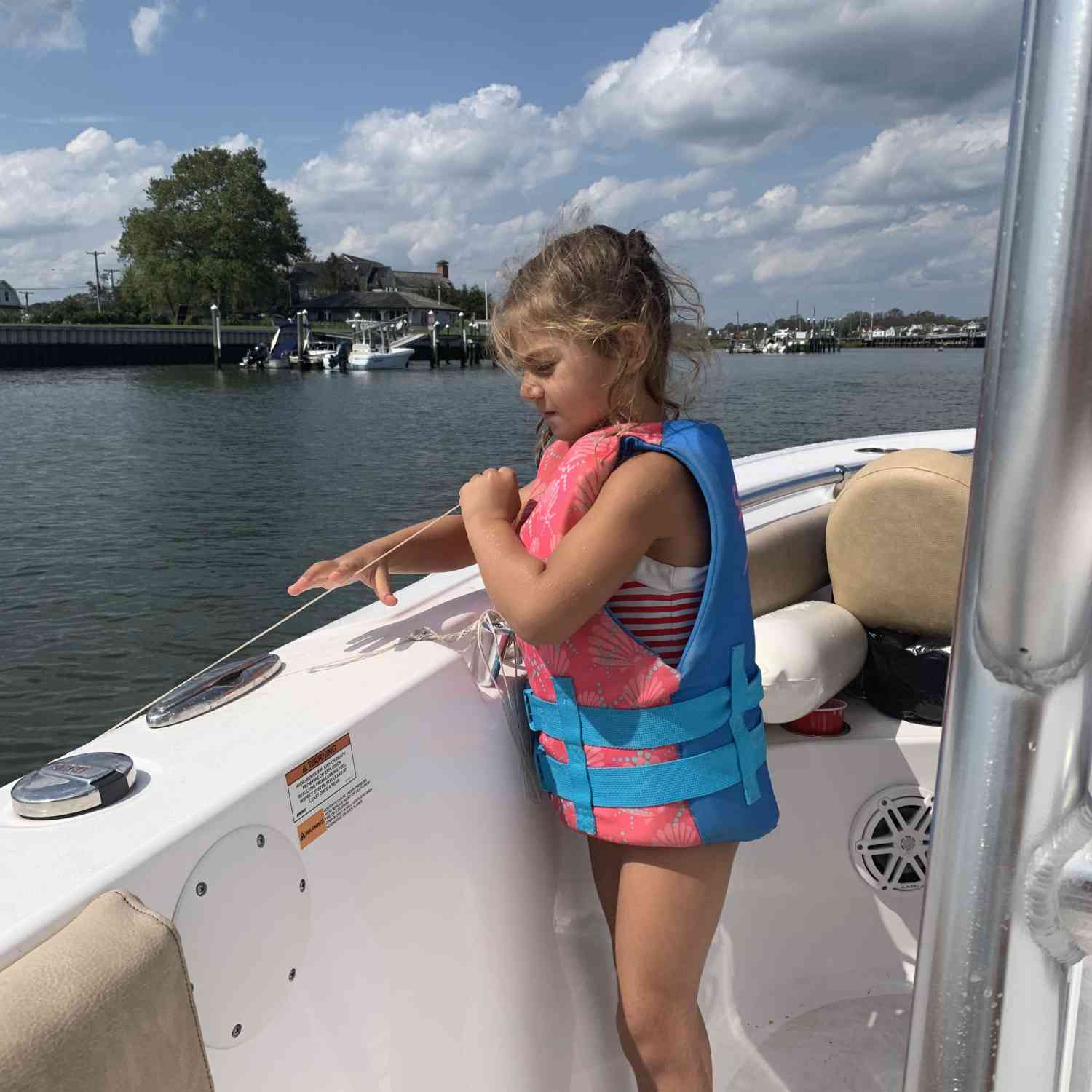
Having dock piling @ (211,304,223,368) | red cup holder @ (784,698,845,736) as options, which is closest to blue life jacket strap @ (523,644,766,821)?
red cup holder @ (784,698,845,736)

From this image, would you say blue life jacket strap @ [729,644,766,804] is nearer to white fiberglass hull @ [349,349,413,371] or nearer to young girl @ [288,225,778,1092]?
young girl @ [288,225,778,1092]

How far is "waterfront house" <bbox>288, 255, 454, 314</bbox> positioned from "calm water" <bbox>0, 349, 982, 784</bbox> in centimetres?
4098

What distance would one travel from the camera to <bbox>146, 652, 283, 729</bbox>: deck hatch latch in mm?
1167

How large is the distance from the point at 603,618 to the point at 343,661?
40 centimetres

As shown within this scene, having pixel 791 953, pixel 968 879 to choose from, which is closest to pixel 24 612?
pixel 791 953

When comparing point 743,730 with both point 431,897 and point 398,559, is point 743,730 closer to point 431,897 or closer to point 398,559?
point 431,897

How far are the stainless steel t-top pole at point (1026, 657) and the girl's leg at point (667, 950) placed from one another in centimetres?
74

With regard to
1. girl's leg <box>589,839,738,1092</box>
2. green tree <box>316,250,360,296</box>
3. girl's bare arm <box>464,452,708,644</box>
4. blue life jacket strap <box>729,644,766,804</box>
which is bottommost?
girl's leg <box>589,839,738,1092</box>

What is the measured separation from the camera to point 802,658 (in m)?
1.73

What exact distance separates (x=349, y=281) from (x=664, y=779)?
79.5 meters

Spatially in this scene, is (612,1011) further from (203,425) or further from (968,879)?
(203,425)

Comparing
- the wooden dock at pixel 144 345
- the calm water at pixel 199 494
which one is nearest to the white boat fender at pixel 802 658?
the calm water at pixel 199 494

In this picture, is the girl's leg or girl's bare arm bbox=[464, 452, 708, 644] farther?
the girl's leg

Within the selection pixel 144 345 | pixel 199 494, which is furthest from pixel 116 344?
pixel 199 494
